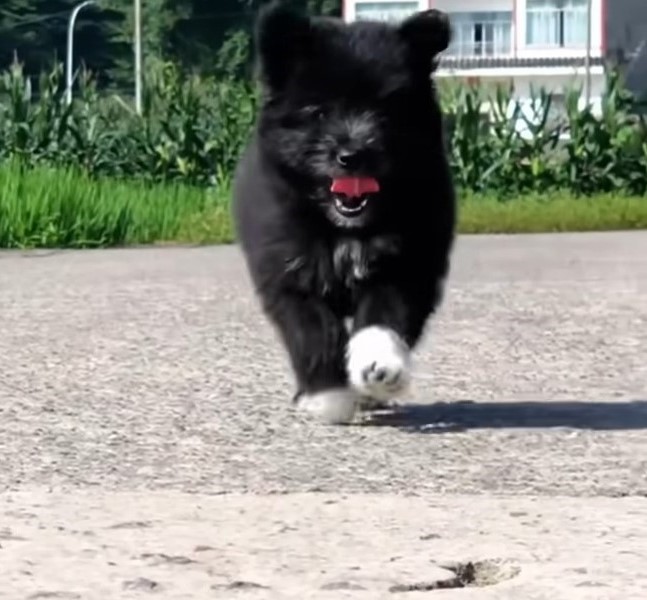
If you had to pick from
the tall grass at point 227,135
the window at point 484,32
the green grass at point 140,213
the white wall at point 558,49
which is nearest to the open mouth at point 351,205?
the green grass at point 140,213

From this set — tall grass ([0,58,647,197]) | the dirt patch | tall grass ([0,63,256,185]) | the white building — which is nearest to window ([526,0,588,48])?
the white building

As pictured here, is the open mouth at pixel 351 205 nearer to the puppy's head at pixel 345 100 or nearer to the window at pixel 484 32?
the puppy's head at pixel 345 100

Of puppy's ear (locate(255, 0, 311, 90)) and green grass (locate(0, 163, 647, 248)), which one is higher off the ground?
puppy's ear (locate(255, 0, 311, 90))

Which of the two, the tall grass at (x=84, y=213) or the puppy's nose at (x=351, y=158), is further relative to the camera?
the tall grass at (x=84, y=213)

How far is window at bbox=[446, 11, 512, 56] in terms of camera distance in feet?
173

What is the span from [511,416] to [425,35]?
1286mm

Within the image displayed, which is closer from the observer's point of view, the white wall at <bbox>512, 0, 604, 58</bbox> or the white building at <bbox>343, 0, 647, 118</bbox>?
the white building at <bbox>343, 0, 647, 118</bbox>

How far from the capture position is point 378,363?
6.03 m

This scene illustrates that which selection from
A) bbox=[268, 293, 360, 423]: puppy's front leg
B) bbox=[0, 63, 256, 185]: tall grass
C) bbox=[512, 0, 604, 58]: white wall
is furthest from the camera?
bbox=[512, 0, 604, 58]: white wall

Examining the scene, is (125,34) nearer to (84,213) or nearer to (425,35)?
(84,213)

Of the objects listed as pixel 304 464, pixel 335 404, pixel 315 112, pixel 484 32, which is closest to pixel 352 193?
pixel 315 112

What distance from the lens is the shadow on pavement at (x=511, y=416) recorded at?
6449mm

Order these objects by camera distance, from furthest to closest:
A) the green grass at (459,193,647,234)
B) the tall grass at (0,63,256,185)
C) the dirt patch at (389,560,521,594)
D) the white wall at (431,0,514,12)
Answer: the white wall at (431,0,514,12)
the tall grass at (0,63,256,185)
the green grass at (459,193,647,234)
the dirt patch at (389,560,521,594)

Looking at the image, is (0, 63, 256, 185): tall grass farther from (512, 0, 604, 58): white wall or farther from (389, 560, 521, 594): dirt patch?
(512, 0, 604, 58): white wall
